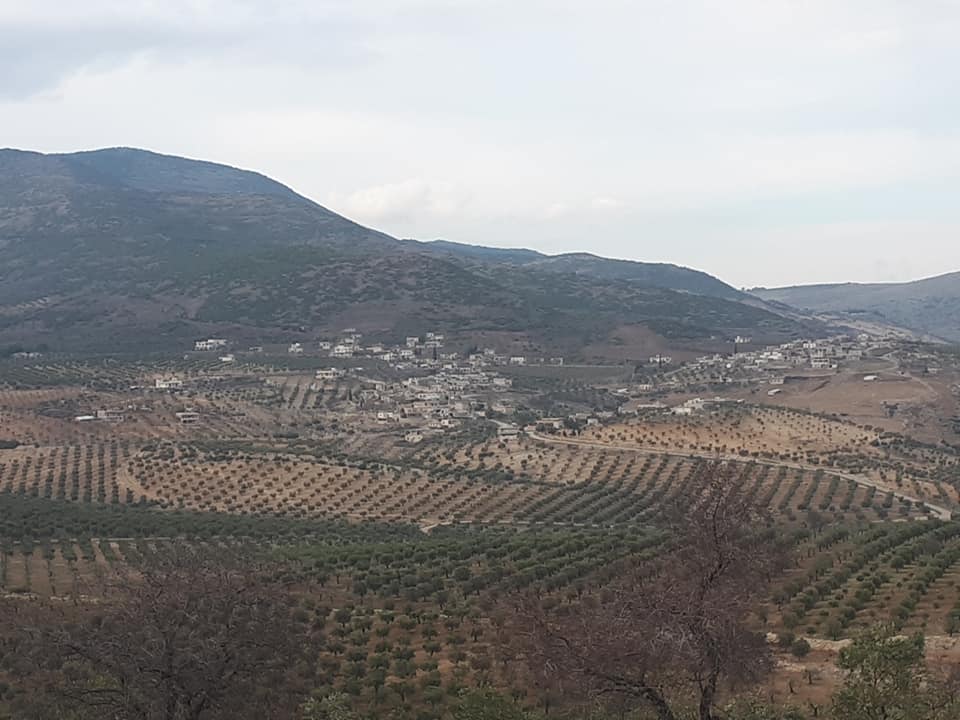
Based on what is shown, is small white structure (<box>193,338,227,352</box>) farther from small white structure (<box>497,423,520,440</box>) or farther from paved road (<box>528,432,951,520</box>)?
paved road (<box>528,432,951,520</box>)

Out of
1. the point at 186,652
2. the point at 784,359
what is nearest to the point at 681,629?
the point at 186,652

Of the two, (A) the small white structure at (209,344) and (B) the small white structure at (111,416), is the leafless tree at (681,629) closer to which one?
(B) the small white structure at (111,416)

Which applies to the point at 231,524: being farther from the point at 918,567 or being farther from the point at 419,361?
the point at 419,361

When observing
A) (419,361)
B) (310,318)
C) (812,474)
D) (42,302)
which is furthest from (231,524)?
(42,302)

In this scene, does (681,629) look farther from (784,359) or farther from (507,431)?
(784,359)

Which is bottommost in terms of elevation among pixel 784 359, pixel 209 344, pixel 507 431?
pixel 507 431

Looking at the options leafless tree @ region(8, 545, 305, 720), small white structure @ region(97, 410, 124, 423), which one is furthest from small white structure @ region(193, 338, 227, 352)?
leafless tree @ region(8, 545, 305, 720)
